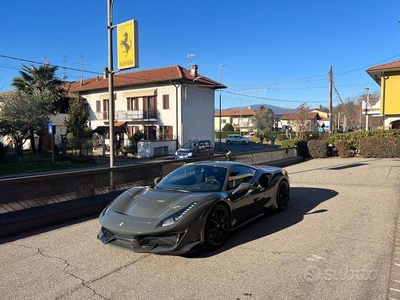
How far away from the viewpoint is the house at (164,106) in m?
35.0

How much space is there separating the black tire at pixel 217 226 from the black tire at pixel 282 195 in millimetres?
2100

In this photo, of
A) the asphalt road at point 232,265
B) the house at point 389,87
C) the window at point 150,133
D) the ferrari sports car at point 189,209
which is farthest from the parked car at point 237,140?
the ferrari sports car at point 189,209

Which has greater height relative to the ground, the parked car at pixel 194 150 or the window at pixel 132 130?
the window at pixel 132 130

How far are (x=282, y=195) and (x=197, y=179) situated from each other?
224cm

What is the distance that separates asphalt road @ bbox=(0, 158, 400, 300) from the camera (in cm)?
355

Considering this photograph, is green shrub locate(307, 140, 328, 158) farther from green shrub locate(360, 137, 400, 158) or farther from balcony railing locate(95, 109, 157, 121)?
balcony railing locate(95, 109, 157, 121)

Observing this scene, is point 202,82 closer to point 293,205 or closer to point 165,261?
Result: point 293,205

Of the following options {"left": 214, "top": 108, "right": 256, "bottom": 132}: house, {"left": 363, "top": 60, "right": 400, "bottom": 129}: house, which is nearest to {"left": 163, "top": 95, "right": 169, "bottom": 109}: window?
{"left": 363, "top": 60, "right": 400, "bottom": 129}: house

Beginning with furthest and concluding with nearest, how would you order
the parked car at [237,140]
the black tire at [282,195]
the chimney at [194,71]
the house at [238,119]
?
the house at [238,119]
the parked car at [237,140]
the chimney at [194,71]
the black tire at [282,195]

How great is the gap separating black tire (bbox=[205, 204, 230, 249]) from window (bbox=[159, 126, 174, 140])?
30.6 metres

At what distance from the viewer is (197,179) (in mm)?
5727

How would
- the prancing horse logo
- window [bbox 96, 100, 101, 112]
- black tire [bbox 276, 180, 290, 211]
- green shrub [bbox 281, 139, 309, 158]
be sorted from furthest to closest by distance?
window [bbox 96, 100, 101, 112], green shrub [bbox 281, 139, 309, 158], the prancing horse logo, black tire [bbox 276, 180, 290, 211]

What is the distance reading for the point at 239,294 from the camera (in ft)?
11.4

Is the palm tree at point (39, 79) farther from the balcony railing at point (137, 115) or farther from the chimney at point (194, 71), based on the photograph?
the chimney at point (194, 71)
